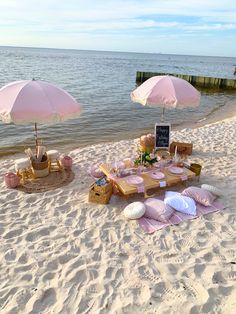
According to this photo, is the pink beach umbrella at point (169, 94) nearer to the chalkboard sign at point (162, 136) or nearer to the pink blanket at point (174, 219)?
the chalkboard sign at point (162, 136)

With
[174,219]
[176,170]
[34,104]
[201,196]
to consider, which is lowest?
[174,219]

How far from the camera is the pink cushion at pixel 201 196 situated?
587cm

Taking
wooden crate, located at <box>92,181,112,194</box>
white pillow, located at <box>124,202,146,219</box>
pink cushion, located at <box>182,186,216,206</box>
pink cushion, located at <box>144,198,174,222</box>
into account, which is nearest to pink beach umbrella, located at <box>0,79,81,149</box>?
wooden crate, located at <box>92,181,112,194</box>

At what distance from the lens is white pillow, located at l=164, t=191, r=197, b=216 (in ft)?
18.5

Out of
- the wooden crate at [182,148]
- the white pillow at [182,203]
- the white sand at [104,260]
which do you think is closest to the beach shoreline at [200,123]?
the wooden crate at [182,148]

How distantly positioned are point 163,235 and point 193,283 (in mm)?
1128

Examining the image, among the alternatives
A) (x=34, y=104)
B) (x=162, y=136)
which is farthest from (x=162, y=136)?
(x=34, y=104)

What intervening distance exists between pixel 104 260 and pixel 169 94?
4625mm

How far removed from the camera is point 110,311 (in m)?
3.57

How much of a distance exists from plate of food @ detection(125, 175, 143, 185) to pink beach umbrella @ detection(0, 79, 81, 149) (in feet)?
6.17

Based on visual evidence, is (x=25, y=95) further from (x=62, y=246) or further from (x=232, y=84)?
(x=232, y=84)

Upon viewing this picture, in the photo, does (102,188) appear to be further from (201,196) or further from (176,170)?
(201,196)

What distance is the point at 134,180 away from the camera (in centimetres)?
618

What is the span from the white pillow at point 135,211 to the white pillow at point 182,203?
1.98 feet
